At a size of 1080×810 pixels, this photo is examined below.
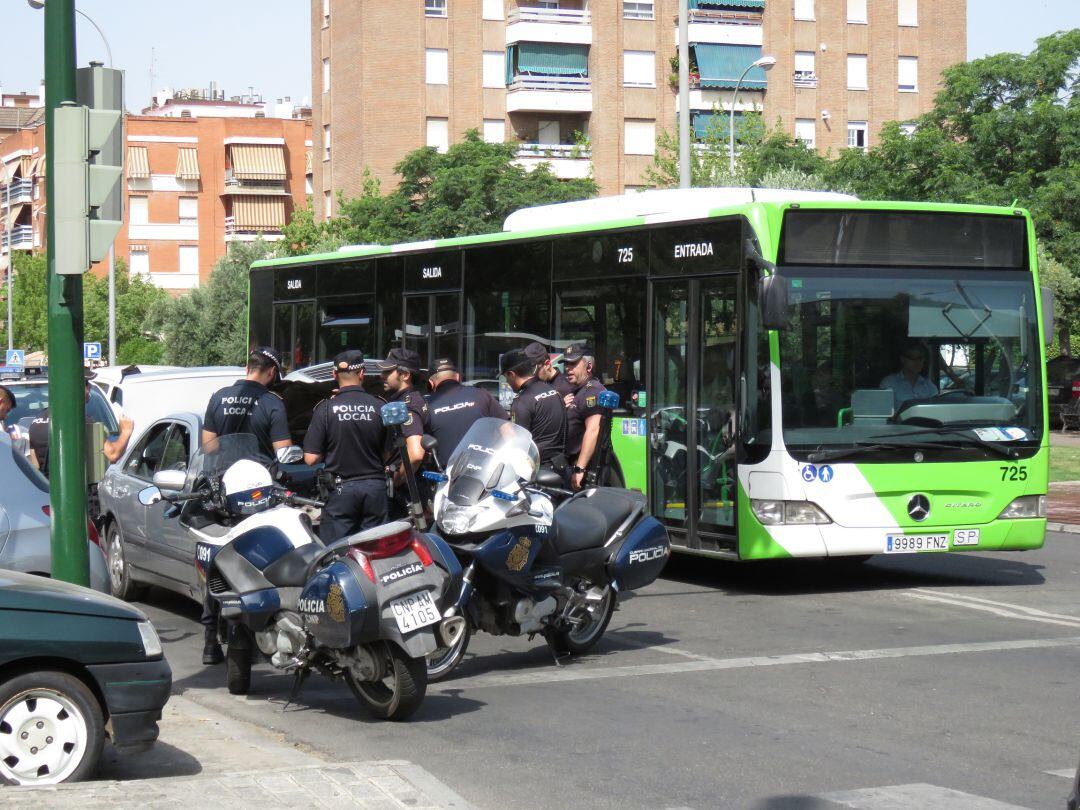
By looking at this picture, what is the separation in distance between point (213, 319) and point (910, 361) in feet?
165

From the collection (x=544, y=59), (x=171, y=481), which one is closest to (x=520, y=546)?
(x=171, y=481)

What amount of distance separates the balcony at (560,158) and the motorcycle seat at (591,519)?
51.1m

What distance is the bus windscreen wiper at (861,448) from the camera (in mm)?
11625

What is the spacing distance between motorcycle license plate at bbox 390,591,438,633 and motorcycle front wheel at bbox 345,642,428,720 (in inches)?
6.5

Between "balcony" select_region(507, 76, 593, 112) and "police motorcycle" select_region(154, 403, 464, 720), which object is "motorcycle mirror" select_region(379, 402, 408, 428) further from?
"balcony" select_region(507, 76, 593, 112)

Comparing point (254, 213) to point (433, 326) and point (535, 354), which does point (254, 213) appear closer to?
point (433, 326)

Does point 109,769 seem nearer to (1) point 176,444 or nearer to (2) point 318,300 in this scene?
(1) point 176,444

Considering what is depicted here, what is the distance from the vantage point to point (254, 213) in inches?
3137

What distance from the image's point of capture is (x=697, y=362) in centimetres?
1222

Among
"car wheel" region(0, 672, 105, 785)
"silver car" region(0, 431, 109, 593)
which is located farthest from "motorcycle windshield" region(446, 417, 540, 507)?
"car wheel" region(0, 672, 105, 785)

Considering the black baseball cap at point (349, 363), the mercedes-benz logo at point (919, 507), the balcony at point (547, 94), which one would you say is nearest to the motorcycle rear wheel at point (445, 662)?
the black baseball cap at point (349, 363)

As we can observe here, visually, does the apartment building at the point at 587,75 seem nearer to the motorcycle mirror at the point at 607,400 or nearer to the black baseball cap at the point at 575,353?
the black baseball cap at the point at 575,353

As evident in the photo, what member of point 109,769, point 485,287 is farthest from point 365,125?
point 109,769

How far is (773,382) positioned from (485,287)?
441cm
